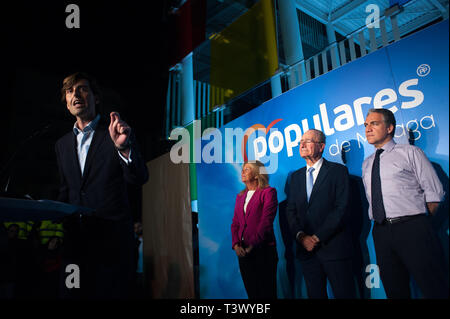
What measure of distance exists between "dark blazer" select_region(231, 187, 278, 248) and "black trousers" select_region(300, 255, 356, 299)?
1.30 ft

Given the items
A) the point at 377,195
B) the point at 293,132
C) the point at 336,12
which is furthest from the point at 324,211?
the point at 336,12

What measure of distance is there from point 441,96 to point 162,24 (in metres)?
3.77

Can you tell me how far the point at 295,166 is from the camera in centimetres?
238

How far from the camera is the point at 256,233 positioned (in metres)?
2.52

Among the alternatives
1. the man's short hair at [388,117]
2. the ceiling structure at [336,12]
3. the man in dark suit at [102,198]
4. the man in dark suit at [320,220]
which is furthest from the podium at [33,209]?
the ceiling structure at [336,12]

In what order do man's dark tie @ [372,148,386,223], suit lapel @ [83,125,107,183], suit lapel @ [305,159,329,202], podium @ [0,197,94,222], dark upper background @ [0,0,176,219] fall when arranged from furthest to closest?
dark upper background @ [0,0,176,219]
suit lapel @ [305,159,329,202]
man's dark tie @ [372,148,386,223]
suit lapel @ [83,125,107,183]
podium @ [0,197,94,222]

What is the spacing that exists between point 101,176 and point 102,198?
114 millimetres

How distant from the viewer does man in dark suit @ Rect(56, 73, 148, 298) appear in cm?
127

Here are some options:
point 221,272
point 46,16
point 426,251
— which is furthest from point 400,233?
point 46,16

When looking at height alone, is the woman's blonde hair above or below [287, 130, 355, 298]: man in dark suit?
above

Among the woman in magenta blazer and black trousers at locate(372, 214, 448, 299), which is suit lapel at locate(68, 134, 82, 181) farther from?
black trousers at locate(372, 214, 448, 299)

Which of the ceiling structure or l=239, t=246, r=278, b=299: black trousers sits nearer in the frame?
l=239, t=246, r=278, b=299: black trousers

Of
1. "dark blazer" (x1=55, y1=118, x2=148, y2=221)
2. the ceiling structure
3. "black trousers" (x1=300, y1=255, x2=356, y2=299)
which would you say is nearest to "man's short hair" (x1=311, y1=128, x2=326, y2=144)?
"black trousers" (x1=300, y1=255, x2=356, y2=299)

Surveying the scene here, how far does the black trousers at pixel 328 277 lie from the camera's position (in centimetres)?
192
